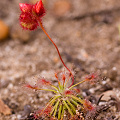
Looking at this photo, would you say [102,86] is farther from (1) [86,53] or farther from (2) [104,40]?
(2) [104,40]

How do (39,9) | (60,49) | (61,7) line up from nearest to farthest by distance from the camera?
(39,9) < (60,49) < (61,7)

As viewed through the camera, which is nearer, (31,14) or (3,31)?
(31,14)

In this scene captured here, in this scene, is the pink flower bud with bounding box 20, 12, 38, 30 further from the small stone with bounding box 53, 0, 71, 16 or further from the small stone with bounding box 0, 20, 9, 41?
the small stone with bounding box 53, 0, 71, 16

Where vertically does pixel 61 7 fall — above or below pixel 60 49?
above

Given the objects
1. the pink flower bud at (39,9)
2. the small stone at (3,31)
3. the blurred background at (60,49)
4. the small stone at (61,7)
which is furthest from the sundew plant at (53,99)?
the small stone at (61,7)

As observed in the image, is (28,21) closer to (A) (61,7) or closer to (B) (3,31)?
(B) (3,31)

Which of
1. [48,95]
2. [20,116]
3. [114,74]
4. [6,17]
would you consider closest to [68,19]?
[6,17]

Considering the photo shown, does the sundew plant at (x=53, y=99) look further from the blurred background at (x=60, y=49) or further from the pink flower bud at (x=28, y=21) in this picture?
the blurred background at (x=60, y=49)

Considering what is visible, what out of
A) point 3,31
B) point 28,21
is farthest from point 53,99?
point 3,31
